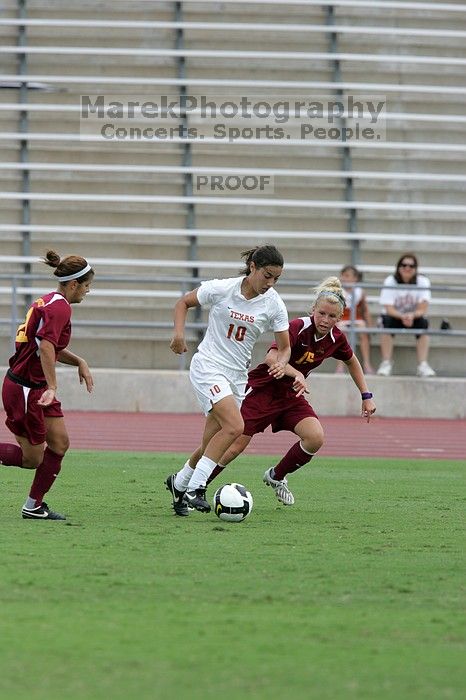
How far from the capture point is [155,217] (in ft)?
65.8

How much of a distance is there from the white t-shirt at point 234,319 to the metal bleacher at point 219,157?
1003 cm

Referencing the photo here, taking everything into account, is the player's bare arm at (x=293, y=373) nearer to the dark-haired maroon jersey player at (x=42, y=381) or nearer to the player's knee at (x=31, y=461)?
the dark-haired maroon jersey player at (x=42, y=381)

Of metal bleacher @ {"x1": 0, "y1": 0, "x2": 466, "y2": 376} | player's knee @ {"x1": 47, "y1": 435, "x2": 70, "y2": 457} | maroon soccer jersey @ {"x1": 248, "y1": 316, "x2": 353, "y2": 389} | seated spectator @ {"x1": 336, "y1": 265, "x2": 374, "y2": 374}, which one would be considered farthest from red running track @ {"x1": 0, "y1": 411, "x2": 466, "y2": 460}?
→ player's knee @ {"x1": 47, "y1": 435, "x2": 70, "y2": 457}

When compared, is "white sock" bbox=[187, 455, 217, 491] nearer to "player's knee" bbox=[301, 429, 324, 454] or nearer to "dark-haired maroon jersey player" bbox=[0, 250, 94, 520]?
"dark-haired maroon jersey player" bbox=[0, 250, 94, 520]

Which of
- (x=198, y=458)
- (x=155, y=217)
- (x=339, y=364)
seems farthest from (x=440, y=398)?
(x=198, y=458)

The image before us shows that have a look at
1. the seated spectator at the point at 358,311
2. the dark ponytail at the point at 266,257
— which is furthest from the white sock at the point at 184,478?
the seated spectator at the point at 358,311

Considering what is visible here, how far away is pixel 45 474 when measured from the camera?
24.9 feet

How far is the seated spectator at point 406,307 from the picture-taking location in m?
17.2

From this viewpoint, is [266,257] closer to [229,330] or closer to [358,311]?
[229,330]

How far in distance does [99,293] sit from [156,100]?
14.0 ft

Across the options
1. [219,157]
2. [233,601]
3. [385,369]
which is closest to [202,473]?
[233,601]

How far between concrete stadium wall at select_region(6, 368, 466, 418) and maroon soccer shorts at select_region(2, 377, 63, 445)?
9240mm

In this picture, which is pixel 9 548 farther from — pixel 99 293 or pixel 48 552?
pixel 99 293

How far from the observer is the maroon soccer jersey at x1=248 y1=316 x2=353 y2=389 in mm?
8719
